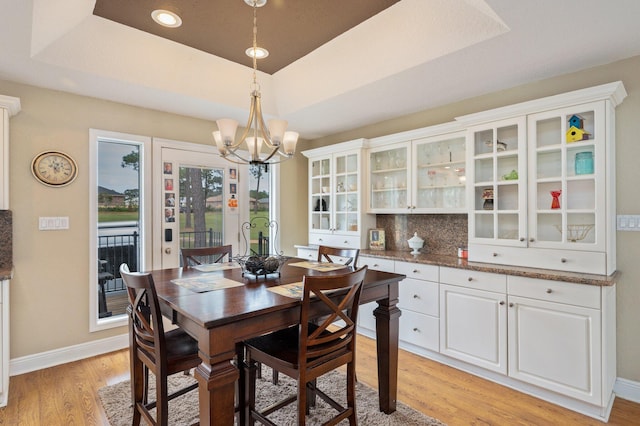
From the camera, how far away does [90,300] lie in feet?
10.6

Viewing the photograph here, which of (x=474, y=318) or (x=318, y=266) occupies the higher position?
(x=318, y=266)

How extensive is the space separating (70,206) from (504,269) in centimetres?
382

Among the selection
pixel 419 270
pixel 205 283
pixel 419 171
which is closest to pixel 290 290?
pixel 205 283

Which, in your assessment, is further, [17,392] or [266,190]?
[266,190]

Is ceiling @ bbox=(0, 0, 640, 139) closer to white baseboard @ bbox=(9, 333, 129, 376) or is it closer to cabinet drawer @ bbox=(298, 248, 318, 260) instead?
cabinet drawer @ bbox=(298, 248, 318, 260)

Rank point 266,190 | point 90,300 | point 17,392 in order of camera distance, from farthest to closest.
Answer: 1. point 266,190
2. point 90,300
3. point 17,392

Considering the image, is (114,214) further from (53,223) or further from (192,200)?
(192,200)

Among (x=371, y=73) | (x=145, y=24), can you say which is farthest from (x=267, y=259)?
(x=145, y=24)

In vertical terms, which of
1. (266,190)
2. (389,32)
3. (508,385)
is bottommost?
(508,385)

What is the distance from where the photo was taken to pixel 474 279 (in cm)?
281

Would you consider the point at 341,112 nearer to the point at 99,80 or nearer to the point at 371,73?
the point at 371,73

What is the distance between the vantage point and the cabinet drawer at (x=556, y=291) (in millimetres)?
2252

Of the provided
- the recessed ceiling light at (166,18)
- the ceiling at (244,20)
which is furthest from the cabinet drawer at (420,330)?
the recessed ceiling light at (166,18)

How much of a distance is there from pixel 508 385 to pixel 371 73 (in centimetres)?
276
